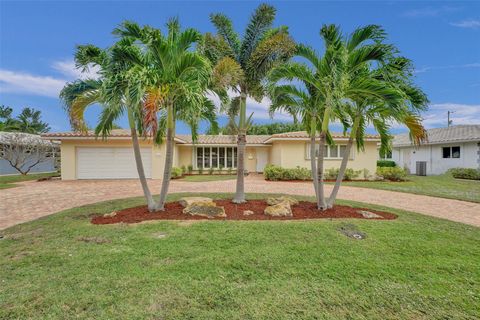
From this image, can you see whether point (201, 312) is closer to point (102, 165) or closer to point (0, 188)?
point (0, 188)

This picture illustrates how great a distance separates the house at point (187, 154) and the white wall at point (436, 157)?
9.61 m

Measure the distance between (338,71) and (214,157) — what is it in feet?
61.8

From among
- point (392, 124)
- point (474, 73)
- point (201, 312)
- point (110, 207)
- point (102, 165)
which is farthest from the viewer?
point (474, 73)

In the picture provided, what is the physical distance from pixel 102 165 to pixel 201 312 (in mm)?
18952

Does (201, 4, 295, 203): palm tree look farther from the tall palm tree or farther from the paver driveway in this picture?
the paver driveway

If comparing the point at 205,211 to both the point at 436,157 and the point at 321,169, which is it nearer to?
the point at 321,169

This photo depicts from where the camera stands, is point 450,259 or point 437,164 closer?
point 450,259

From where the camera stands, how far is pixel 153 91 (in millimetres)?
6168

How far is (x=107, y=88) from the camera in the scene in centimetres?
621

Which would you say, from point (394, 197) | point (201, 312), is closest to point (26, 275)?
point (201, 312)

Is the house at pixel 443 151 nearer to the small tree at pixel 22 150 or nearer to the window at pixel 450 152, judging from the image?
the window at pixel 450 152

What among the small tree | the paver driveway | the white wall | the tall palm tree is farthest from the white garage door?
the white wall

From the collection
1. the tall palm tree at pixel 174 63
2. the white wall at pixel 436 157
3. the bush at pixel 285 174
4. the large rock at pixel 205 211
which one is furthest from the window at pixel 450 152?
the tall palm tree at pixel 174 63

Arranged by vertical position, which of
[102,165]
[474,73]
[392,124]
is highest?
[474,73]
